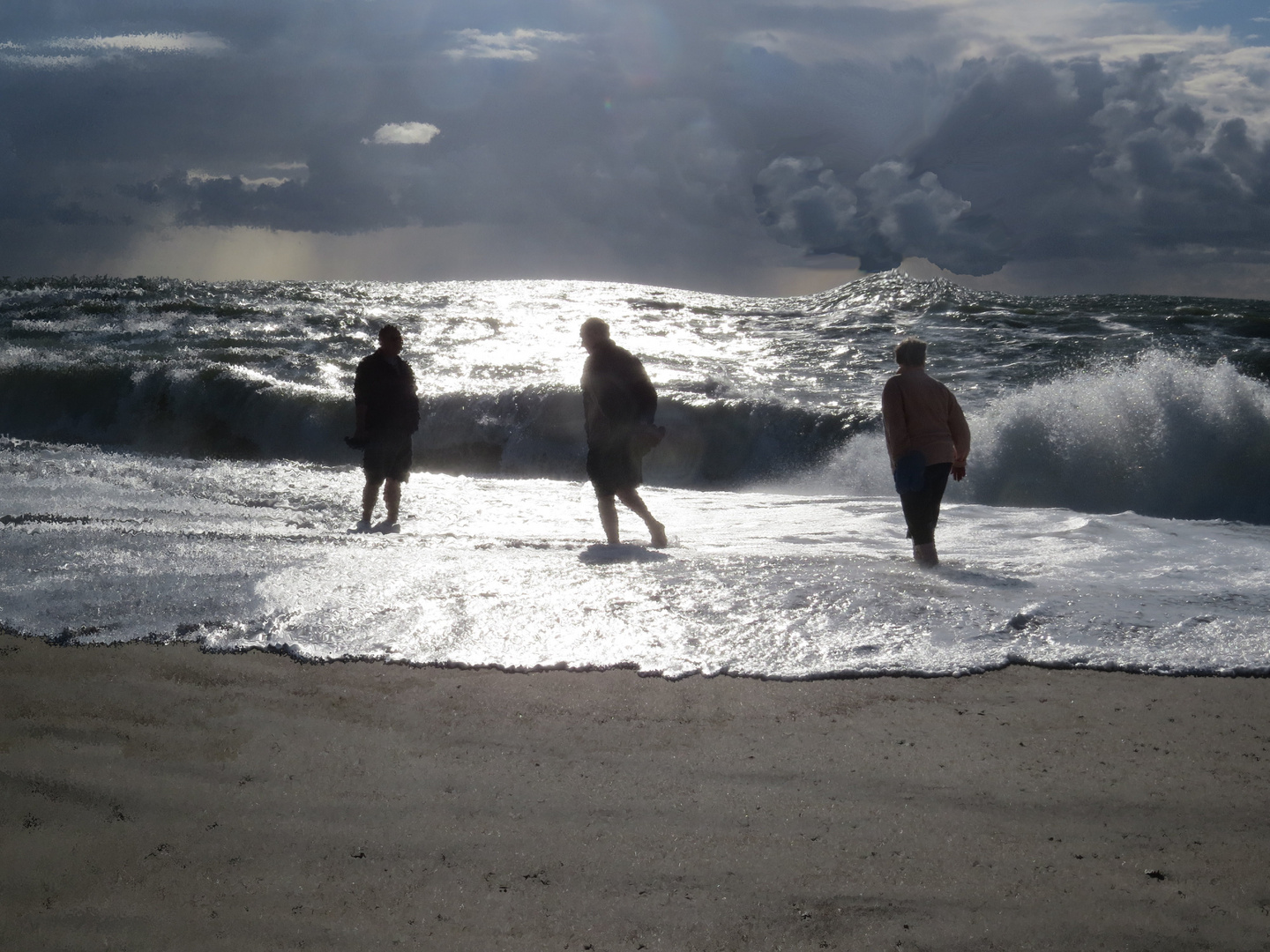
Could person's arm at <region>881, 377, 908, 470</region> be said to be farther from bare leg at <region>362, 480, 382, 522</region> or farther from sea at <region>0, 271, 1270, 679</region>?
bare leg at <region>362, 480, 382, 522</region>

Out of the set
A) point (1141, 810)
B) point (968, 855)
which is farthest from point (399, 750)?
point (1141, 810)

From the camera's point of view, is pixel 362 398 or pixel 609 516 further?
pixel 362 398

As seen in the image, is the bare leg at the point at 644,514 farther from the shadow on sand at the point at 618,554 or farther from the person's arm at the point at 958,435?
the person's arm at the point at 958,435

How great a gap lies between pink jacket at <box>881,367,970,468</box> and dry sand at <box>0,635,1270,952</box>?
245 cm

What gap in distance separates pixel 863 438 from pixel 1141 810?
31.8ft

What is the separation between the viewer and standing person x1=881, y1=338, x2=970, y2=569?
6238 mm

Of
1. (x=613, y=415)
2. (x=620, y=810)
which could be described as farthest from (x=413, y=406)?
(x=620, y=810)

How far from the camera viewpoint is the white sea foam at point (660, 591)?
4254 millimetres

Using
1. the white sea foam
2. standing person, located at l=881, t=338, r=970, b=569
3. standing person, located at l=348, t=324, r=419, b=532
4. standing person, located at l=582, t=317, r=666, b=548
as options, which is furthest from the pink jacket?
standing person, located at l=348, t=324, r=419, b=532

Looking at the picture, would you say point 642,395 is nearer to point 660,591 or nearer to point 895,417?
point 895,417

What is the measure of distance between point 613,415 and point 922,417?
6.92 feet

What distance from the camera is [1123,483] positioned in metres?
10.7

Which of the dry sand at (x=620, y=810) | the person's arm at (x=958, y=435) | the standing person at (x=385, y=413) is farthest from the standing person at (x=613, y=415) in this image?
the dry sand at (x=620, y=810)

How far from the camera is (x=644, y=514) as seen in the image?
722 centimetres
